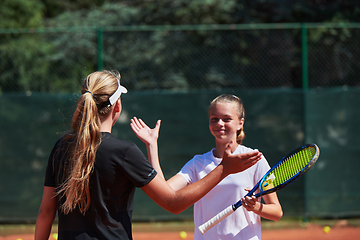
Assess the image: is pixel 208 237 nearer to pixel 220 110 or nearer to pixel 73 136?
pixel 220 110

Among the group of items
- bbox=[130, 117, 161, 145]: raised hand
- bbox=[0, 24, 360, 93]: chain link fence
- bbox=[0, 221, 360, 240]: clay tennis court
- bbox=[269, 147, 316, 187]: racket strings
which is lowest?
bbox=[269, 147, 316, 187]: racket strings

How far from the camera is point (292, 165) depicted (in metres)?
2.39

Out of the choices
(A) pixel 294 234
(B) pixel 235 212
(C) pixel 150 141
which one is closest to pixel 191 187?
(C) pixel 150 141

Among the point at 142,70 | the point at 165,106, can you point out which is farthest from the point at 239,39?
→ the point at 165,106

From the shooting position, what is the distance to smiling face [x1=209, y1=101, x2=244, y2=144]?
2652 millimetres

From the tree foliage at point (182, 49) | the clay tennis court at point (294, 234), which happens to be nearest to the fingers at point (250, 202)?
the clay tennis court at point (294, 234)

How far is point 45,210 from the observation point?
1.97 metres

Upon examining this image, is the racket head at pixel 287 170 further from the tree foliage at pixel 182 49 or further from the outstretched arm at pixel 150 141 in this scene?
the tree foliage at pixel 182 49

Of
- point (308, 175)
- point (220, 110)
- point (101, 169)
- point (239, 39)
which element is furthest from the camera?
point (239, 39)

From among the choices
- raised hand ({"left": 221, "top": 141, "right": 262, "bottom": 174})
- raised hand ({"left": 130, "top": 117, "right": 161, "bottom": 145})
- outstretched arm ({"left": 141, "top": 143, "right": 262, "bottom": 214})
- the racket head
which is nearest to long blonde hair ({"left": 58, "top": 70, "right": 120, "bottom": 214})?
outstretched arm ({"left": 141, "top": 143, "right": 262, "bottom": 214})

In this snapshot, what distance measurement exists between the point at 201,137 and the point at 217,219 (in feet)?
12.3

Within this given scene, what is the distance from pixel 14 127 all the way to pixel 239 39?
5.00 meters

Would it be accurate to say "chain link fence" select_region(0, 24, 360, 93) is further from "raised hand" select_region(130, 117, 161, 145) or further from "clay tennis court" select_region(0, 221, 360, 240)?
"raised hand" select_region(130, 117, 161, 145)

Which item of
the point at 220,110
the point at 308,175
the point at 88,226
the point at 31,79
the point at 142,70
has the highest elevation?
the point at 142,70
